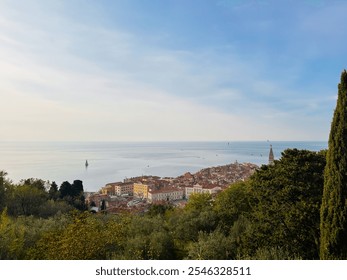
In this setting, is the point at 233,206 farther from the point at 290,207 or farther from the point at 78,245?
the point at 78,245

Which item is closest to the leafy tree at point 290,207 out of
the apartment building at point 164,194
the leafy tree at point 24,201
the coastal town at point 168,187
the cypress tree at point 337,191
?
the cypress tree at point 337,191

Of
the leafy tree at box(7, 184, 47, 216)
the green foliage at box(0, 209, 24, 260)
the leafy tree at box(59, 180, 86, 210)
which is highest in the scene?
the green foliage at box(0, 209, 24, 260)

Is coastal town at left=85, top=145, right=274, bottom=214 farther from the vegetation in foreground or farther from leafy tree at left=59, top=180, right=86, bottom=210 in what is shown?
the vegetation in foreground

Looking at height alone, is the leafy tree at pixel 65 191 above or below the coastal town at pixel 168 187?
above

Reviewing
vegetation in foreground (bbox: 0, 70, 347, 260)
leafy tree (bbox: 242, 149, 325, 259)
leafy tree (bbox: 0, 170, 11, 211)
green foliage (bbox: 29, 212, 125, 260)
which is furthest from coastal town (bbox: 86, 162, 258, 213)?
green foliage (bbox: 29, 212, 125, 260)

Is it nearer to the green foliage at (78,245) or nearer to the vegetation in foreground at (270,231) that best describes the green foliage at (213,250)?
the vegetation in foreground at (270,231)
